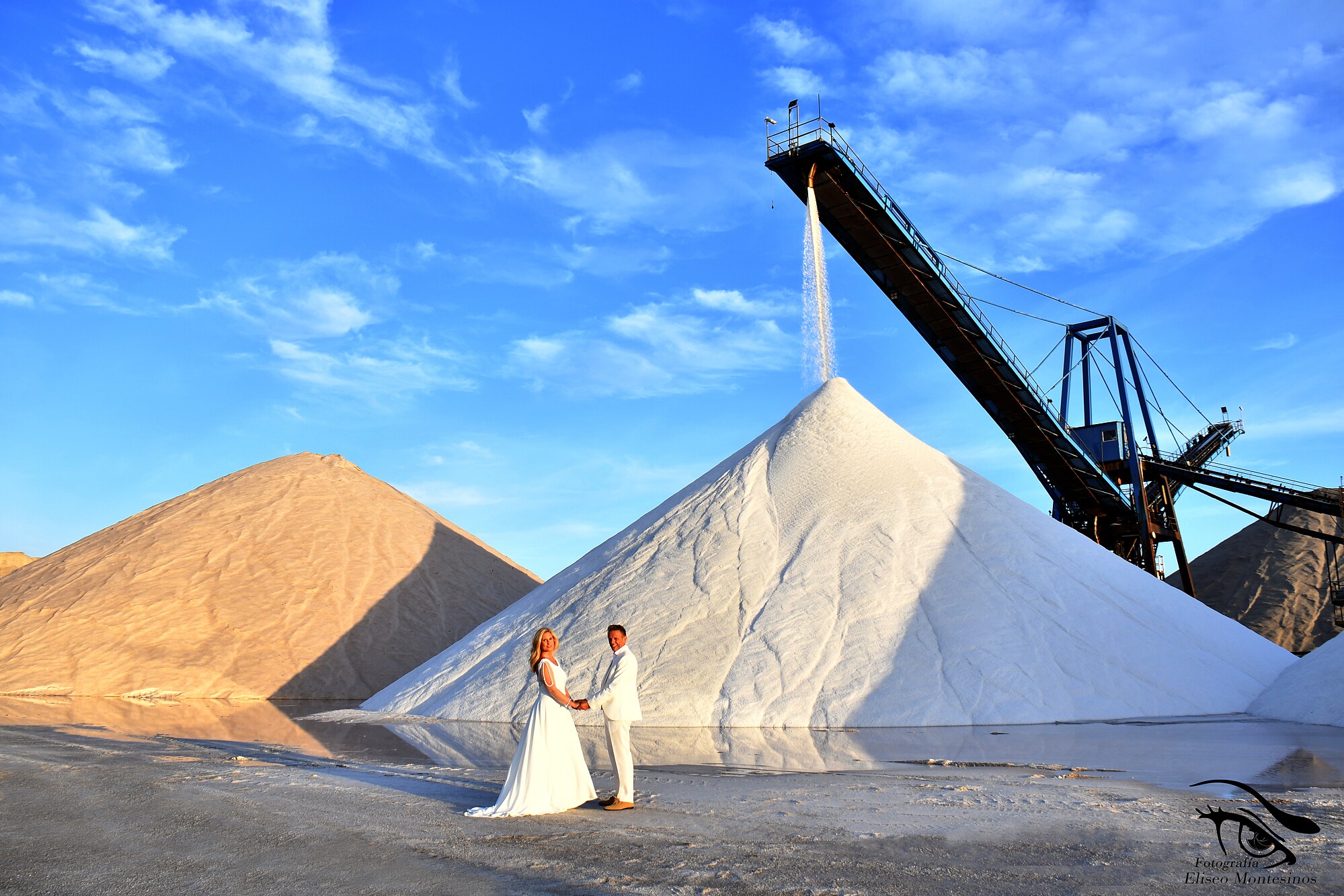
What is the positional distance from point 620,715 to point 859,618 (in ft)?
26.6

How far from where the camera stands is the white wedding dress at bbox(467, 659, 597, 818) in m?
5.36

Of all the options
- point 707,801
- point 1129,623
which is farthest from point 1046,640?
point 707,801

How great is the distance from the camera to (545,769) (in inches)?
216

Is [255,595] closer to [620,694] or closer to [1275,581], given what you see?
[620,694]

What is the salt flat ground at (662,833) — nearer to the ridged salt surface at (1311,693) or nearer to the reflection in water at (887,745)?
the reflection in water at (887,745)

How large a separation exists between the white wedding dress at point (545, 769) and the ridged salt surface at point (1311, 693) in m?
10.4

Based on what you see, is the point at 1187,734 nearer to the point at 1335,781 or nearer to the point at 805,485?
the point at 1335,781

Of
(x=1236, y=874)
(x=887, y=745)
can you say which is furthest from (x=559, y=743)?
(x=887, y=745)

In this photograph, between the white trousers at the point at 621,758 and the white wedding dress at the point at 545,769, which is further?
the white trousers at the point at 621,758

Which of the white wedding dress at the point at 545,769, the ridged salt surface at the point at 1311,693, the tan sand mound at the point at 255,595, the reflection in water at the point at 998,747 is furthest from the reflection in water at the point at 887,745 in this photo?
the tan sand mound at the point at 255,595

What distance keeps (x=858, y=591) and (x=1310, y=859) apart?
31.2ft

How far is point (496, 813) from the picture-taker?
17.3ft

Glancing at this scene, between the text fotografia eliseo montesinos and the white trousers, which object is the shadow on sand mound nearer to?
the white trousers

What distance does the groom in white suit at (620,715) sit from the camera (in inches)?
218
